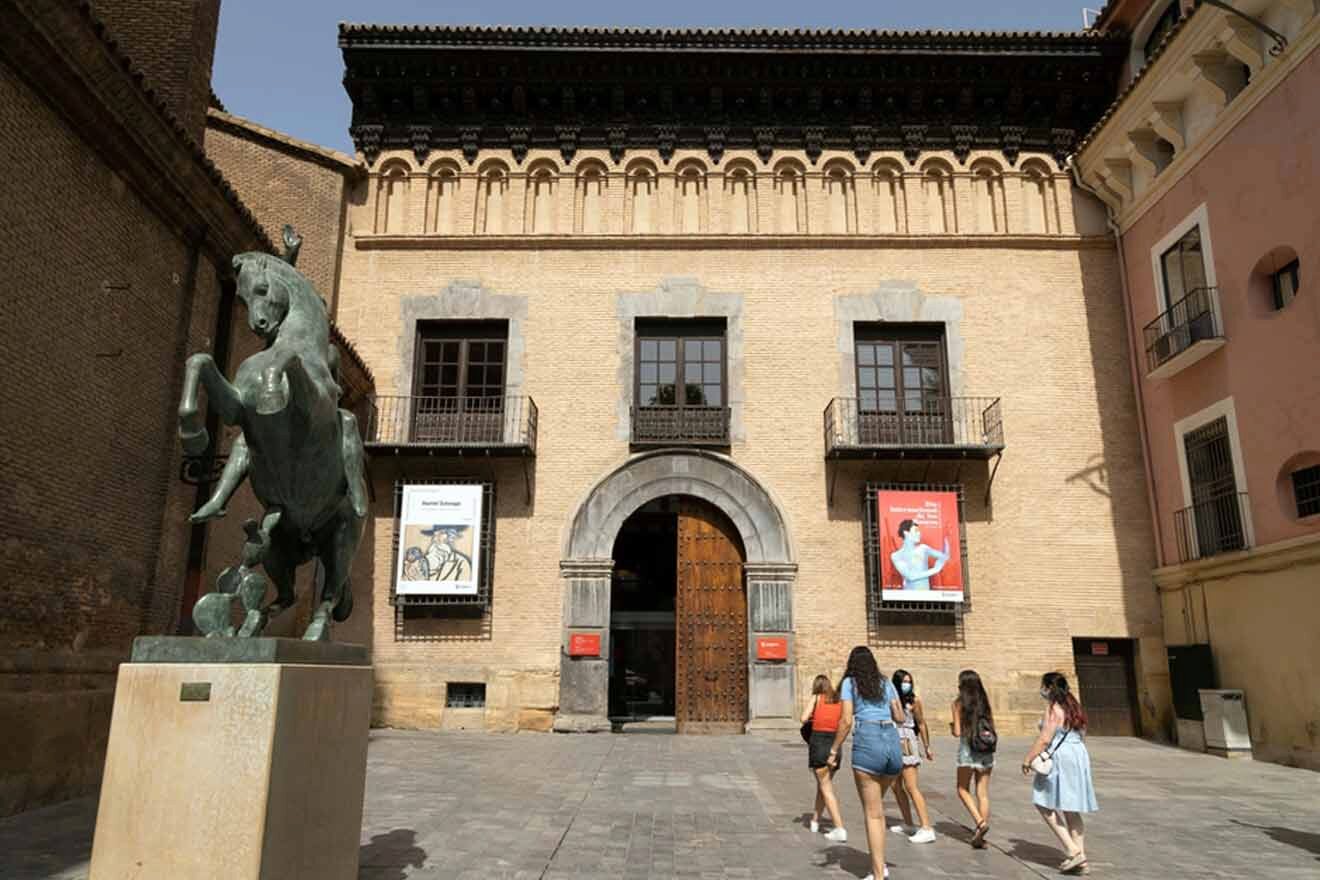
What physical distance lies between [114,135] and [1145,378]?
15.9 meters

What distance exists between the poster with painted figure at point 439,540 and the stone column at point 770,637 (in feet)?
15.8

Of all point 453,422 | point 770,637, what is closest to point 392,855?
point 770,637

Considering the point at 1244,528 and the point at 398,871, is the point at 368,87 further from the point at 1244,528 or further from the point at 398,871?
the point at 1244,528

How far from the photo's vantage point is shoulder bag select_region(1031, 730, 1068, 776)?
6.16 meters

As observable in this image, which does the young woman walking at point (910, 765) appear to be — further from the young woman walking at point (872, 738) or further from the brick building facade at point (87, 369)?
the brick building facade at point (87, 369)

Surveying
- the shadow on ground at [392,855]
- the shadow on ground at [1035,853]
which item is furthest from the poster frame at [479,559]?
the shadow on ground at [1035,853]

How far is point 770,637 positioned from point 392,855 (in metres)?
9.45

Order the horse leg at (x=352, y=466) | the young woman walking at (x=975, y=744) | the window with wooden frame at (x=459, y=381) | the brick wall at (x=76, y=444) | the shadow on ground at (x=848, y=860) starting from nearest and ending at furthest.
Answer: the horse leg at (x=352, y=466) < the shadow on ground at (x=848, y=860) < the young woman walking at (x=975, y=744) < the brick wall at (x=76, y=444) < the window with wooden frame at (x=459, y=381)

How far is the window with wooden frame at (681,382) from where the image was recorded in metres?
15.6

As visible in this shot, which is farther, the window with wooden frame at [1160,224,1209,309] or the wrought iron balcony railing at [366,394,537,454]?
the wrought iron balcony railing at [366,394,537,454]

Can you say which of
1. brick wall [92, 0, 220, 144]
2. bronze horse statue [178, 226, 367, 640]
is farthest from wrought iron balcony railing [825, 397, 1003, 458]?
bronze horse statue [178, 226, 367, 640]

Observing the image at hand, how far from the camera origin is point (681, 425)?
1564cm

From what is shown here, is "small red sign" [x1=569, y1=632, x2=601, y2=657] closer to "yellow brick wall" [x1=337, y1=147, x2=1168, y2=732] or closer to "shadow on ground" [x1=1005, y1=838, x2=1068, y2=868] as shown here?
"yellow brick wall" [x1=337, y1=147, x2=1168, y2=732]

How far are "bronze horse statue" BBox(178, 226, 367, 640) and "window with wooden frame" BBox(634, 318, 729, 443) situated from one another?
10.8 m
